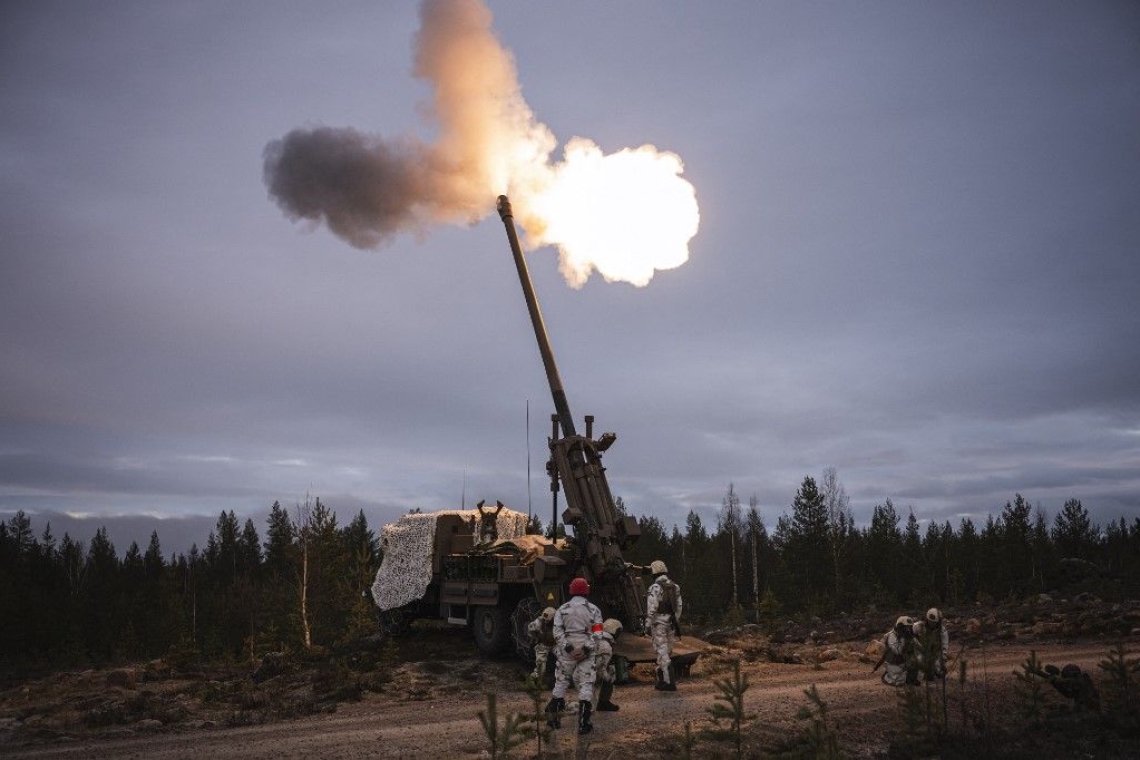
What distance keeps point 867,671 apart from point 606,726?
730 cm

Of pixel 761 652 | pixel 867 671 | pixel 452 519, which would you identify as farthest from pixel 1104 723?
pixel 452 519

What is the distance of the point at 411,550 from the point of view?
21875 millimetres

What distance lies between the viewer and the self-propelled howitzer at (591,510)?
17922 millimetres

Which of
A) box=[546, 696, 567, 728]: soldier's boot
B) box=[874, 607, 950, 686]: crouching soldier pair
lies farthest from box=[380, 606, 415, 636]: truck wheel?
box=[874, 607, 950, 686]: crouching soldier pair

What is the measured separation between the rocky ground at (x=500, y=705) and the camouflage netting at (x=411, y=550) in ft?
4.05

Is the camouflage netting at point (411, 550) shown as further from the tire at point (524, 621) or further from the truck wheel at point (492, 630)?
the tire at point (524, 621)

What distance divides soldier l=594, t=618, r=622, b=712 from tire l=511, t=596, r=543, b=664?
4.32 m

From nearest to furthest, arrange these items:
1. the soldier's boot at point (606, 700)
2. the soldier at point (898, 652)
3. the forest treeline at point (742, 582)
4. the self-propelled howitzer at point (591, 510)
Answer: the soldier's boot at point (606, 700) → the soldier at point (898, 652) → the self-propelled howitzer at point (591, 510) → the forest treeline at point (742, 582)

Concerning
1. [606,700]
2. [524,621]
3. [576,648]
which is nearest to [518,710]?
[606,700]

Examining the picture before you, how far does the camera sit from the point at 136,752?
1227 centimetres

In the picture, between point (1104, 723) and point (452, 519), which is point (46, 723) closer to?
point (452, 519)

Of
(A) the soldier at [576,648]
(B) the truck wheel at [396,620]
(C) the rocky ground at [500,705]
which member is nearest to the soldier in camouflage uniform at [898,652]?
(C) the rocky ground at [500,705]

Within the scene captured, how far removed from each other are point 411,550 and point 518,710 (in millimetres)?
8460

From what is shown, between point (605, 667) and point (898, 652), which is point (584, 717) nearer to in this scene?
point (605, 667)
